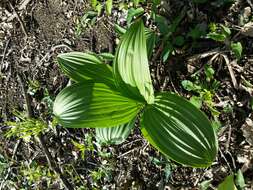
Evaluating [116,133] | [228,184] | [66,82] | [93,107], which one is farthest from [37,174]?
[228,184]

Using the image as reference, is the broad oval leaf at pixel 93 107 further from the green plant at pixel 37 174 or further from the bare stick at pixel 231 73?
the green plant at pixel 37 174

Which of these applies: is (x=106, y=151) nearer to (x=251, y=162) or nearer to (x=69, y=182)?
(x=69, y=182)

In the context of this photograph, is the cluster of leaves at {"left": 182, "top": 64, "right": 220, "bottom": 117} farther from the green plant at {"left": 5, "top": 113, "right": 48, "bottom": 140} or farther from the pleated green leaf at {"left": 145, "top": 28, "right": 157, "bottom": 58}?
the green plant at {"left": 5, "top": 113, "right": 48, "bottom": 140}

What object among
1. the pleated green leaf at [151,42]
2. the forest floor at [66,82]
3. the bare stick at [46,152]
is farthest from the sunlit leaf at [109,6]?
the bare stick at [46,152]

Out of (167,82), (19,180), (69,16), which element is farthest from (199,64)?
(19,180)

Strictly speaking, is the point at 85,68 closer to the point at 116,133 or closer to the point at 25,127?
the point at 116,133
